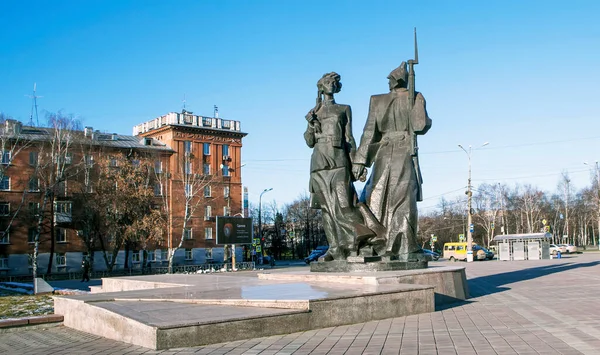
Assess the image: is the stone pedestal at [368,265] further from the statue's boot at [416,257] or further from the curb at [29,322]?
the curb at [29,322]

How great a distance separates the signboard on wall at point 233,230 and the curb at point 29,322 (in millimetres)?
27566

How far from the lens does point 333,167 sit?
12625mm

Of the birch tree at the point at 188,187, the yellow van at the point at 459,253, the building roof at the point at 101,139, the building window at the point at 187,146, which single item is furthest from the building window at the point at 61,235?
the yellow van at the point at 459,253

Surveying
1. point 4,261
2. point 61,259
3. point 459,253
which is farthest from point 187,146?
point 459,253

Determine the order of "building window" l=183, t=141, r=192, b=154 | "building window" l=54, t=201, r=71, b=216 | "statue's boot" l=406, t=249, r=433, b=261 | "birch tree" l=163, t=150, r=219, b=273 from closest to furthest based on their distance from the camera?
"statue's boot" l=406, t=249, r=433, b=261 → "building window" l=54, t=201, r=71, b=216 → "birch tree" l=163, t=150, r=219, b=273 → "building window" l=183, t=141, r=192, b=154

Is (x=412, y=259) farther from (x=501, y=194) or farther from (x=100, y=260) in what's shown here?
(x=501, y=194)

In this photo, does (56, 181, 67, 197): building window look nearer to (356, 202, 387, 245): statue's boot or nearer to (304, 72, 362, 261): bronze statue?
(304, 72, 362, 261): bronze statue

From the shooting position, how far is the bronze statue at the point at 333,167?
12.3 metres

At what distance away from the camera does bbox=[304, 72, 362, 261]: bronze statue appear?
12.3 meters

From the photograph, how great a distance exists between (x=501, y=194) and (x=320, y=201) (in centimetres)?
6563

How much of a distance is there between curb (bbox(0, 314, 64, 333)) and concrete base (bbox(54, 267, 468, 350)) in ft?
0.65

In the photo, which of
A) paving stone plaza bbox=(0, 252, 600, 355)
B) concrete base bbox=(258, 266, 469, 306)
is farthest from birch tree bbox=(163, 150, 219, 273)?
paving stone plaza bbox=(0, 252, 600, 355)

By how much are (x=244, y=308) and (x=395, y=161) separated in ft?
19.0

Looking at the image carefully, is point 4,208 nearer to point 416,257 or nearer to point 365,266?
point 365,266
